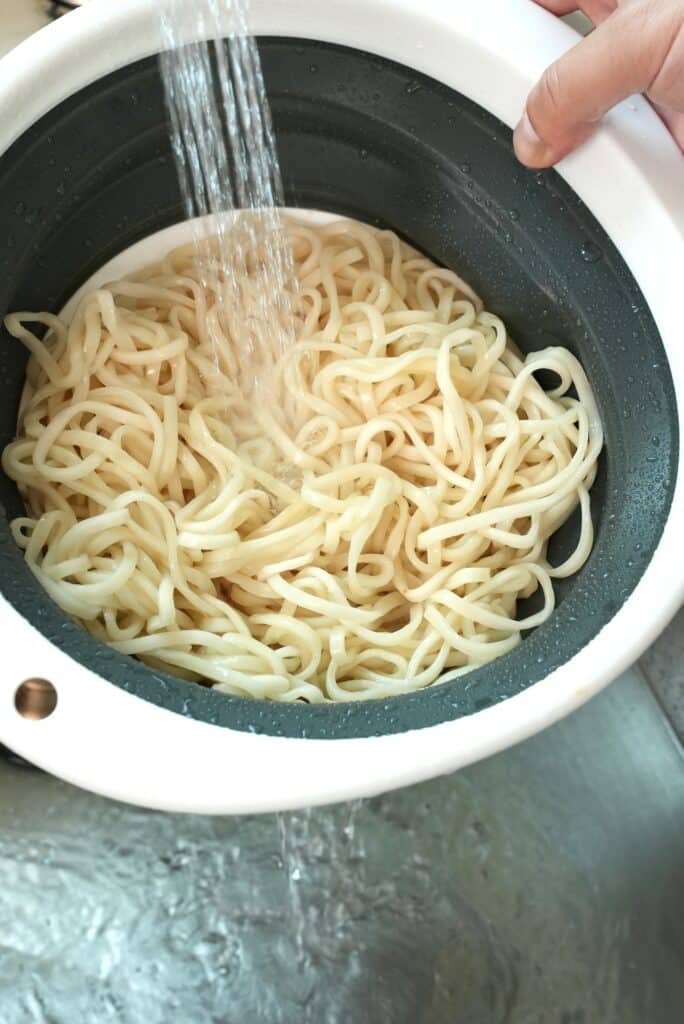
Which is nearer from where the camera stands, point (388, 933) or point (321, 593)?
point (321, 593)

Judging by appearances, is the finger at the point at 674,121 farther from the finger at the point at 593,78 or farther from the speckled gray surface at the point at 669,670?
the speckled gray surface at the point at 669,670

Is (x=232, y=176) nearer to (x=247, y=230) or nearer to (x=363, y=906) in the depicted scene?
(x=247, y=230)

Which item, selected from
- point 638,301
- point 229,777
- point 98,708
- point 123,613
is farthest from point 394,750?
point 638,301

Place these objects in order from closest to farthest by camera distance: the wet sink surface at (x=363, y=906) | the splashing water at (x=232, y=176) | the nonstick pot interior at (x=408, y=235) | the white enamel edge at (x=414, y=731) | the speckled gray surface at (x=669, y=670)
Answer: the white enamel edge at (x=414, y=731)
the nonstick pot interior at (x=408, y=235)
the splashing water at (x=232, y=176)
the wet sink surface at (x=363, y=906)
the speckled gray surface at (x=669, y=670)

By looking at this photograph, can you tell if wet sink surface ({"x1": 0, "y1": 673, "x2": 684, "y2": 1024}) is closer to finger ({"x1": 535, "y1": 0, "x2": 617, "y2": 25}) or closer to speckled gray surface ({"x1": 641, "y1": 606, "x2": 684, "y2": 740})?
speckled gray surface ({"x1": 641, "y1": 606, "x2": 684, "y2": 740})

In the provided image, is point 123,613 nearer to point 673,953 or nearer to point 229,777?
point 229,777

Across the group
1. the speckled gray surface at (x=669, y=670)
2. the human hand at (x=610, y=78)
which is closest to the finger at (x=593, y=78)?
the human hand at (x=610, y=78)
